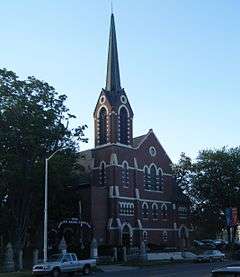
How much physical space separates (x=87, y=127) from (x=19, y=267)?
1687 cm

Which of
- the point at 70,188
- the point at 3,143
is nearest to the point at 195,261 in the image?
the point at 70,188

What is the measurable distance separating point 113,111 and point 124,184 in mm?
9899

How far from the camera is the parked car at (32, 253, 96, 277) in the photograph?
36.2 meters

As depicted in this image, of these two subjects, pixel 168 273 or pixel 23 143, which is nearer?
pixel 168 273

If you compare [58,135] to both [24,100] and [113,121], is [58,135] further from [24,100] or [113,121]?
[113,121]

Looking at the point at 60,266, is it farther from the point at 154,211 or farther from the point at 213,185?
the point at 213,185

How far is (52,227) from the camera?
6512cm

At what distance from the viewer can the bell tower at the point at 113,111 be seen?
72.9 metres

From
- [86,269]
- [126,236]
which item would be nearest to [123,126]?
[126,236]

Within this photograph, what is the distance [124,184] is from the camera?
2837 inches

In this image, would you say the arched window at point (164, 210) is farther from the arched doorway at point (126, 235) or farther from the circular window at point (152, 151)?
the arched doorway at point (126, 235)

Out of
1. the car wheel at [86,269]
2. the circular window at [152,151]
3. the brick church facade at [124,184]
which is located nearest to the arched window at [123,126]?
the brick church facade at [124,184]

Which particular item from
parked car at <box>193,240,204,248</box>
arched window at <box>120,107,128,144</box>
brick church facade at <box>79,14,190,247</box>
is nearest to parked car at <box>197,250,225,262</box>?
brick church facade at <box>79,14,190,247</box>

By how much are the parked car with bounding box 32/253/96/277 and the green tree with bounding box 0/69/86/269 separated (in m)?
10.4
